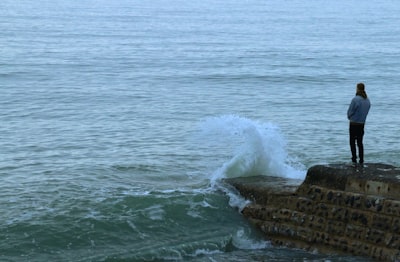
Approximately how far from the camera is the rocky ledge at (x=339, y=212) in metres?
13.7

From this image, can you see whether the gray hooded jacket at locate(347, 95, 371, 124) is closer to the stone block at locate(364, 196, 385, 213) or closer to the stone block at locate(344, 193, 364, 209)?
the stone block at locate(344, 193, 364, 209)

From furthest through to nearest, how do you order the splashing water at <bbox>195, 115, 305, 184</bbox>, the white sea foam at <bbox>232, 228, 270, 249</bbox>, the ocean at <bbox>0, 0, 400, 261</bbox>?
the splashing water at <bbox>195, 115, 305, 184</bbox>, the ocean at <bbox>0, 0, 400, 261</bbox>, the white sea foam at <bbox>232, 228, 270, 249</bbox>

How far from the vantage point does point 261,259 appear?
14.3 metres

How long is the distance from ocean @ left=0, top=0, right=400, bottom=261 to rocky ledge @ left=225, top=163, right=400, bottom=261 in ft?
1.00

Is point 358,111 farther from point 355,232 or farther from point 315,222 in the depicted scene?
point 355,232

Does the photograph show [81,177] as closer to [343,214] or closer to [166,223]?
[166,223]

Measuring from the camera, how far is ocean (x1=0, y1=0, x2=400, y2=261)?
15547 millimetres

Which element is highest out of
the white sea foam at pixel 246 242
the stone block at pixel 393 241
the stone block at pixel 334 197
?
the stone block at pixel 334 197

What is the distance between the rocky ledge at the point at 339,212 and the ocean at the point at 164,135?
30cm

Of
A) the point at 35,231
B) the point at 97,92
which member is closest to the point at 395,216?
the point at 35,231

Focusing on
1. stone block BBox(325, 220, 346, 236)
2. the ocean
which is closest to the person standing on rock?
stone block BBox(325, 220, 346, 236)

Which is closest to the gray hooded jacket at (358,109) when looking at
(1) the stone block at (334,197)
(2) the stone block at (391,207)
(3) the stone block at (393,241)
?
(1) the stone block at (334,197)

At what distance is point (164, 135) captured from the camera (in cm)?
2512

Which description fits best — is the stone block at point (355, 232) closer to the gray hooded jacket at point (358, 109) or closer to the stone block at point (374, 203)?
the stone block at point (374, 203)
